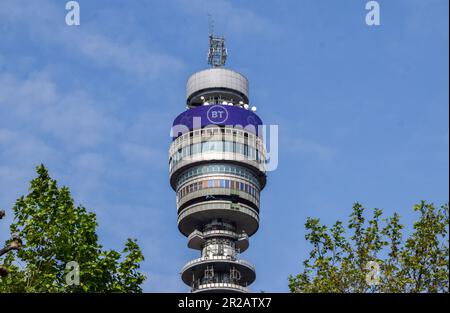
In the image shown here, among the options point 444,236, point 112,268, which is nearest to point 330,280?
point 444,236

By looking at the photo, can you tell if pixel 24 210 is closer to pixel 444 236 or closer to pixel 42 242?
pixel 42 242

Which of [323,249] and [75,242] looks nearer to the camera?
[323,249]

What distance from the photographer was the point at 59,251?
172 ft

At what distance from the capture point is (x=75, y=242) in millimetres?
53250

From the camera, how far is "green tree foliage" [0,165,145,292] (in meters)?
→ 51.7

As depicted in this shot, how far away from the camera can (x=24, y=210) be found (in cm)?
5459

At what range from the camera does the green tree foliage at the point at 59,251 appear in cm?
5166
